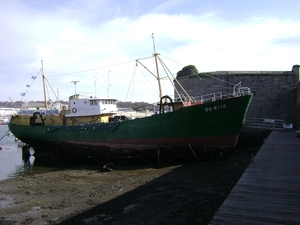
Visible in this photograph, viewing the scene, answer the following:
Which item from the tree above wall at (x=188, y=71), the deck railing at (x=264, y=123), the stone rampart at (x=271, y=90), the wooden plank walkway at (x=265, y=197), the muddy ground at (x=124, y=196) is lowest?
the muddy ground at (x=124, y=196)

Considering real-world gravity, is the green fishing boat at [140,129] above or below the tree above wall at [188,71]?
below

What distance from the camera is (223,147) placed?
559 inches

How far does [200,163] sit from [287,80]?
1776cm

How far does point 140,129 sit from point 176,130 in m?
2.09

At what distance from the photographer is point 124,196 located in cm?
906

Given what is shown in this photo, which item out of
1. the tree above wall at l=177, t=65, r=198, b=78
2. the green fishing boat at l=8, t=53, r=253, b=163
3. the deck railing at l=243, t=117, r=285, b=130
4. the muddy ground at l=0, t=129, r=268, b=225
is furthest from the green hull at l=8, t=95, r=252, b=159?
the tree above wall at l=177, t=65, r=198, b=78

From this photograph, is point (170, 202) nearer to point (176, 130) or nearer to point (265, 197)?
point (265, 197)

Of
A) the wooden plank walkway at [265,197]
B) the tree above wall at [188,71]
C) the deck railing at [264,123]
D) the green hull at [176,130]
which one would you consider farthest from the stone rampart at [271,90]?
the wooden plank walkway at [265,197]

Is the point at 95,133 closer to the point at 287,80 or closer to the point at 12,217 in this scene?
the point at 12,217

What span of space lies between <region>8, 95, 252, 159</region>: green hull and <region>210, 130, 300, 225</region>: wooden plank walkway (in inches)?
183

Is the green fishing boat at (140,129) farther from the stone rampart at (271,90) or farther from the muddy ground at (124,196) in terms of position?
the stone rampart at (271,90)

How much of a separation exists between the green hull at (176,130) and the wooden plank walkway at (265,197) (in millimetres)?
4654

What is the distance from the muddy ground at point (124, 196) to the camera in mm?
6992

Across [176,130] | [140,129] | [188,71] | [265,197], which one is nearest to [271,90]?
[188,71]
